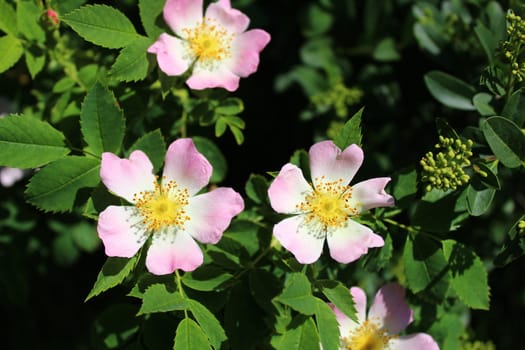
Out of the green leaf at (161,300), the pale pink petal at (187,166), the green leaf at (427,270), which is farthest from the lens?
the green leaf at (427,270)

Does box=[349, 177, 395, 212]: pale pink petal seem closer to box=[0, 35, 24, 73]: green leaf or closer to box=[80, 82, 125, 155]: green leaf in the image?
box=[80, 82, 125, 155]: green leaf

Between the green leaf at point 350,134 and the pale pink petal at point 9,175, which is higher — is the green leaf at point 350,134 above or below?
above

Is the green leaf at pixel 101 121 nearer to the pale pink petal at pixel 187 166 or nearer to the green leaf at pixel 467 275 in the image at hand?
the pale pink petal at pixel 187 166

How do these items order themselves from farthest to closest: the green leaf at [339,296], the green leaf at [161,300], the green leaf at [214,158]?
the green leaf at [214,158] → the green leaf at [339,296] → the green leaf at [161,300]

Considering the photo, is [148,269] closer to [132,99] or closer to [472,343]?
[132,99]

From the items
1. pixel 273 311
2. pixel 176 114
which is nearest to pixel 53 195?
pixel 176 114

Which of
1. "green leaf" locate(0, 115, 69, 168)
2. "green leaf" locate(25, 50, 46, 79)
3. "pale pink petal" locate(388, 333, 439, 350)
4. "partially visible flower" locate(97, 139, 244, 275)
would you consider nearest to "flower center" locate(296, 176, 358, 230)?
"partially visible flower" locate(97, 139, 244, 275)

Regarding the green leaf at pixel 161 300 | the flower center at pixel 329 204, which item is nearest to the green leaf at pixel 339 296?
the flower center at pixel 329 204
